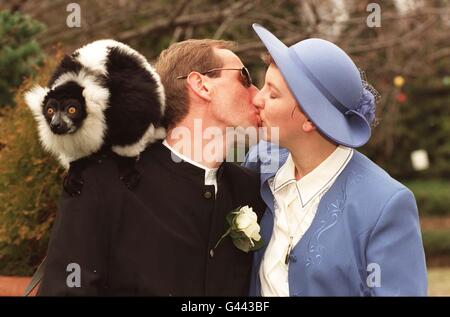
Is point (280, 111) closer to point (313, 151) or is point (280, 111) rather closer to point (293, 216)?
point (313, 151)

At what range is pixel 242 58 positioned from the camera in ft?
22.8

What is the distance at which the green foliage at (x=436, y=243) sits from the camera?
13328 millimetres

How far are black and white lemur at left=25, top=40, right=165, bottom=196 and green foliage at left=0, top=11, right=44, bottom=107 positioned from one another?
2070 millimetres

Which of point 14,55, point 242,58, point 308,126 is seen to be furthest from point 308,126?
point 242,58

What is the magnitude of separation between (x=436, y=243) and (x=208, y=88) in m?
11.2

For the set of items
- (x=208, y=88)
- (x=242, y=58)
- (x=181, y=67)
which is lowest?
(x=208, y=88)

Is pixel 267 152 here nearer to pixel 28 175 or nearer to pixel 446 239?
pixel 28 175

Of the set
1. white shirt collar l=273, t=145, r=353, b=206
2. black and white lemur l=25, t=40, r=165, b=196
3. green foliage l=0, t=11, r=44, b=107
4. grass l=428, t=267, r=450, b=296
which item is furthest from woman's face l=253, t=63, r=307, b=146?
grass l=428, t=267, r=450, b=296

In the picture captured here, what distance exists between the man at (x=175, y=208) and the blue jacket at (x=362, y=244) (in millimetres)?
386

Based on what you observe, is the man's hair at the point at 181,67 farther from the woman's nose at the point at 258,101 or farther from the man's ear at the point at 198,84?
the woman's nose at the point at 258,101

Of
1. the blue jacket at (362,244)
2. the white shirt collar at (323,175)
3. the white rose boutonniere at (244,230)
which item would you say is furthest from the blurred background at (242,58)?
the blue jacket at (362,244)

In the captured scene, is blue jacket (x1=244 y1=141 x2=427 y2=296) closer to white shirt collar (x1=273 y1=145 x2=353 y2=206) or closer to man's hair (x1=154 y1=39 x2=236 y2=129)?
white shirt collar (x1=273 y1=145 x2=353 y2=206)

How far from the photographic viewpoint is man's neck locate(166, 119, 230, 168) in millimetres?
3061

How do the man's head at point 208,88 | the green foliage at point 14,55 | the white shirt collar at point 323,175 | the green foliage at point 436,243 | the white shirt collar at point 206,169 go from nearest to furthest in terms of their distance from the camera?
the white shirt collar at point 323,175
the white shirt collar at point 206,169
the man's head at point 208,88
the green foliage at point 14,55
the green foliage at point 436,243
